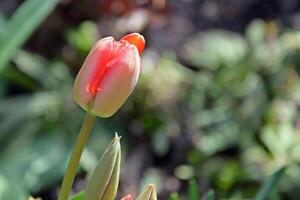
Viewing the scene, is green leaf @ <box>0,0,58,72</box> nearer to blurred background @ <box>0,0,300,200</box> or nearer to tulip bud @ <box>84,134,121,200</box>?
blurred background @ <box>0,0,300,200</box>

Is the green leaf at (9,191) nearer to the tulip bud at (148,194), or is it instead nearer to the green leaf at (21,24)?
the green leaf at (21,24)

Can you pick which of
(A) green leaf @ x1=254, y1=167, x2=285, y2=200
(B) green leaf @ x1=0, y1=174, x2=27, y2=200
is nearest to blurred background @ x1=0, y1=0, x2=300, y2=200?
(B) green leaf @ x1=0, y1=174, x2=27, y2=200

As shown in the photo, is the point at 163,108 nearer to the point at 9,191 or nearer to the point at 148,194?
the point at 9,191

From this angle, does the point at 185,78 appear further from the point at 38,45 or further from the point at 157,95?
the point at 38,45

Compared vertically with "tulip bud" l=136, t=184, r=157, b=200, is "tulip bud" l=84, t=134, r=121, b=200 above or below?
above

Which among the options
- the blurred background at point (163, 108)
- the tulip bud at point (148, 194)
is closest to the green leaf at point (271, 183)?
the tulip bud at point (148, 194)

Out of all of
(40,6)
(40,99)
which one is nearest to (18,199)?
(40,6)
